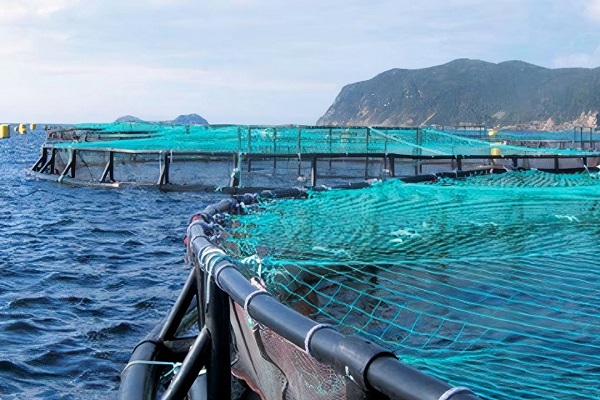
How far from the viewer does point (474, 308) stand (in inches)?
326

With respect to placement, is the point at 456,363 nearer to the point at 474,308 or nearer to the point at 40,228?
the point at 474,308

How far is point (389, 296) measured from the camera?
809 centimetres

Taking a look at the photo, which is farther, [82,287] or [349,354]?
[82,287]

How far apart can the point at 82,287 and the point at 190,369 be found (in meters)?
8.23

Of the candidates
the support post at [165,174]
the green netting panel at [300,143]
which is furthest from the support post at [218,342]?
the green netting panel at [300,143]

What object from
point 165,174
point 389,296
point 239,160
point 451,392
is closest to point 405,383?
point 451,392

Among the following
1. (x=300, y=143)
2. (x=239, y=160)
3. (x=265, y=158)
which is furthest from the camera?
(x=300, y=143)

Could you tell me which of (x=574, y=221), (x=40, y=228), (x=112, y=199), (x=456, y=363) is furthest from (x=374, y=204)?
(x=112, y=199)

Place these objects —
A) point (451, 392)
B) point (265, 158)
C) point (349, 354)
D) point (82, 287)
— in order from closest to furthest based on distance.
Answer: point (451, 392), point (349, 354), point (82, 287), point (265, 158)

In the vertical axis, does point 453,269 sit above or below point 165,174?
below

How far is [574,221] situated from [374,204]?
293cm

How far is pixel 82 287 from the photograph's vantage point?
11.5 metres

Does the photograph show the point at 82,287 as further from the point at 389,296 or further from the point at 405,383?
the point at 405,383

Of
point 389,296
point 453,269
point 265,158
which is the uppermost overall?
point 265,158
